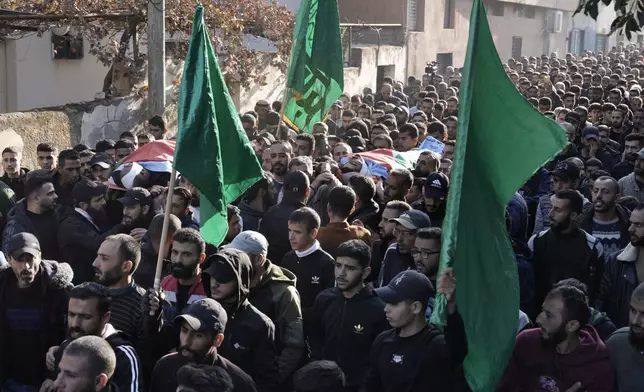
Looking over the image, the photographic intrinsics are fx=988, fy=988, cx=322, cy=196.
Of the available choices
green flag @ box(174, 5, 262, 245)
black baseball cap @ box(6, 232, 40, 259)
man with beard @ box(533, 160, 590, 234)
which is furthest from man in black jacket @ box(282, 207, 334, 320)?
man with beard @ box(533, 160, 590, 234)

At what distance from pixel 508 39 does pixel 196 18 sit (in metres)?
37.1

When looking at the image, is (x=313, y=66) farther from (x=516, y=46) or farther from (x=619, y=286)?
(x=516, y=46)

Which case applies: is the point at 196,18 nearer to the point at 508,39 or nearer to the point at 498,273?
the point at 498,273

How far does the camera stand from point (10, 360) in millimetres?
5480

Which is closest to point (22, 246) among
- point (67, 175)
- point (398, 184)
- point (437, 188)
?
point (67, 175)

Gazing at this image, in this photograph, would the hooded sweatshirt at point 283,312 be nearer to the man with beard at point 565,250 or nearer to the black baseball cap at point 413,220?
the black baseball cap at point 413,220

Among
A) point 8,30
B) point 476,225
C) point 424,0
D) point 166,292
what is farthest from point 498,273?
point 424,0

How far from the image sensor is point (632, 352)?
16.3 feet

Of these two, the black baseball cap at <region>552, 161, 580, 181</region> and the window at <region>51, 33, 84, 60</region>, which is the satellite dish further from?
the black baseball cap at <region>552, 161, 580, 181</region>

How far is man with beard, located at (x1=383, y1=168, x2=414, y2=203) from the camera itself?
27.0 feet

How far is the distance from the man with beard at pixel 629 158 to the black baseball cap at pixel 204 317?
6678 mm

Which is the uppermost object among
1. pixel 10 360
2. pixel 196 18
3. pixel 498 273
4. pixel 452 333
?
pixel 196 18

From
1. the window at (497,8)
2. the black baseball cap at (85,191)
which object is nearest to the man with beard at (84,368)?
the black baseball cap at (85,191)

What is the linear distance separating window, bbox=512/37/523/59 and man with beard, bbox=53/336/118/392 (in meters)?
40.0
